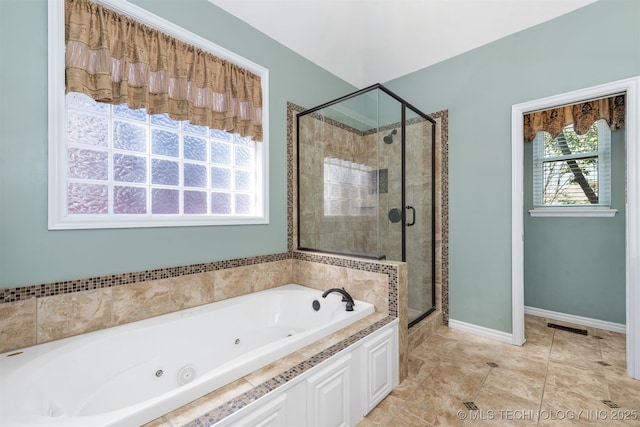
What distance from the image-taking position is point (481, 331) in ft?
8.72

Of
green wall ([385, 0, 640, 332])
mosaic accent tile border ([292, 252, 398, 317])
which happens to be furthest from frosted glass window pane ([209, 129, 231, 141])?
green wall ([385, 0, 640, 332])

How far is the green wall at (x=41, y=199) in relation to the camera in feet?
4.50

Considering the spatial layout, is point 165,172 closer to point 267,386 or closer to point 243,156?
point 243,156

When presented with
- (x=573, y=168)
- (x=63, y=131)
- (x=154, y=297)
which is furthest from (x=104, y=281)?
(x=573, y=168)

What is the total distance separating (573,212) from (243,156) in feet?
11.3

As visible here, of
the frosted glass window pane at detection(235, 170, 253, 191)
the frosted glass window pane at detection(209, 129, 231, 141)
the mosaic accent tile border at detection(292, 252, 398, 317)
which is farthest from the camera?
the frosted glass window pane at detection(235, 170, 253, 191)

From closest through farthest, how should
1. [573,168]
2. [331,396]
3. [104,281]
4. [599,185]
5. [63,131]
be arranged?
[331,396], [63,131], [104,281], [599,185], [573,168]

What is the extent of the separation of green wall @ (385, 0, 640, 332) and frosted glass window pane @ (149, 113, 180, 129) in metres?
2.52

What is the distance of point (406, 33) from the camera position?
288 cm

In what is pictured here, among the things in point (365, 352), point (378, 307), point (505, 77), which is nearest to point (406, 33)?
point (505, 77)

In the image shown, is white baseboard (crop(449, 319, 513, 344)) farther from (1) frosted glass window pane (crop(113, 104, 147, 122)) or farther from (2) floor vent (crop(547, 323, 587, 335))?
(1) frosted glass window pane (crop(113, 104, 147, 122))

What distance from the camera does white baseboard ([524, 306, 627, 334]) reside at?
8.85 feet

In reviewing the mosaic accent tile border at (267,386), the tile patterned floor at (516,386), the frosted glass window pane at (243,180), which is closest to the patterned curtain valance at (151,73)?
the frosted glass window pane at (243,180)

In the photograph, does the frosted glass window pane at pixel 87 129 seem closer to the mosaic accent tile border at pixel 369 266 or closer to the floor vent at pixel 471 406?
the mosaic accent tile border at pixel 369 266
